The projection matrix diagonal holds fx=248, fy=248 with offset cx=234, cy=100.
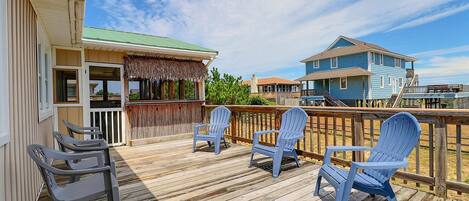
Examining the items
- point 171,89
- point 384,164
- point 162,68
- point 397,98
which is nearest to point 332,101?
point 397,98

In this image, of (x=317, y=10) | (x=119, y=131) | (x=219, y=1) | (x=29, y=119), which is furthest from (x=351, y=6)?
(x=29, y=119)

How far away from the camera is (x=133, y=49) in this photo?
586 cm

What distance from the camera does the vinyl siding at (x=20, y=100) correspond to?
189 centimetres

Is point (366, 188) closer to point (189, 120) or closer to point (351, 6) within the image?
point (189, 120)

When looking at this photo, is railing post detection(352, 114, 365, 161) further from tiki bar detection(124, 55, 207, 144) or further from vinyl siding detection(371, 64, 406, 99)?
vinyl siding detection(371, 64, 406, 99)

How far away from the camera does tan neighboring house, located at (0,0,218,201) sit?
1.96m

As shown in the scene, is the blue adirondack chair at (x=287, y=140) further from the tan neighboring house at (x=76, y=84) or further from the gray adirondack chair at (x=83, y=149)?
the tan neighboring house at (x=76, y=84)

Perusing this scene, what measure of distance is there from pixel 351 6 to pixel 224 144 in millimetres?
11369

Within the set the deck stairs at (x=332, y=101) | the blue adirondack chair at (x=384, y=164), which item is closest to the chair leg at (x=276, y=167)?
the blue adirondack chair at (x=384, y=164)

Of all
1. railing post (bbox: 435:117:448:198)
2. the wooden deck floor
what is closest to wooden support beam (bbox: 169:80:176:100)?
the wooden deck floor

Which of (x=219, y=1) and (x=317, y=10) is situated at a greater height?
(x=317, y=10)

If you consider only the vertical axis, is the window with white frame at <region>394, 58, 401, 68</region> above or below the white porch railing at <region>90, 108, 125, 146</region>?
above

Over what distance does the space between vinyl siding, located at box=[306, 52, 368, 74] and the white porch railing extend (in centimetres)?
1880

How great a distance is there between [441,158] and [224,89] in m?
9.88
